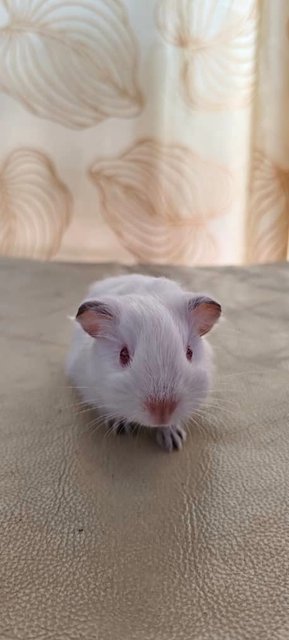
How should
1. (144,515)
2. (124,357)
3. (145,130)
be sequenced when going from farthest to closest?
(145,130) → (124,357) → (144,515)

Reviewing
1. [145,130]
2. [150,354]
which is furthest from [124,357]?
[145,130]

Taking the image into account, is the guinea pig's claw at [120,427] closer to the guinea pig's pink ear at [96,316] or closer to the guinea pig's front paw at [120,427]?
the guinea pig's front paw at [120,427]

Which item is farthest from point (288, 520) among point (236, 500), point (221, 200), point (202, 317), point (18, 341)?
point (221, 200)

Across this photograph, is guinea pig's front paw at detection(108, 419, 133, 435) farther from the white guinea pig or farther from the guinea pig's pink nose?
the guinea pig's pink nose

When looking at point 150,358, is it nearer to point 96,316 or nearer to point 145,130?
point 96,316

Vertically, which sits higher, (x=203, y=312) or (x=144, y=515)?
(x=203, y=312)

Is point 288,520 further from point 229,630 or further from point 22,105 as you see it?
point 22,105

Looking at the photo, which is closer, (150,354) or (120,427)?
(150,354)

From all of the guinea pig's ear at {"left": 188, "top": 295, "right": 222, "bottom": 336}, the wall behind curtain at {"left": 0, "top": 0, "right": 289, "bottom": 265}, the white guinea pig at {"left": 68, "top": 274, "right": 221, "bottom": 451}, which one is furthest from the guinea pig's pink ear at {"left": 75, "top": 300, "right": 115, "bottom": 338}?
the wall behind curtain at {"left": 0, "top": 0, "right": 289, "bottom": 265}
